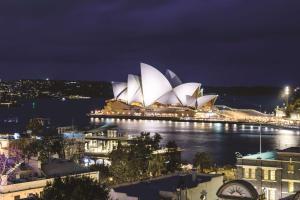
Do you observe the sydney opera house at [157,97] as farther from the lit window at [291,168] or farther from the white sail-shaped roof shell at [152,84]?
the lit window at [291,168]

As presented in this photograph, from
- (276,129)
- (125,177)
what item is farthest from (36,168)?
(276,129)

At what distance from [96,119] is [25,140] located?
7686 centimetres

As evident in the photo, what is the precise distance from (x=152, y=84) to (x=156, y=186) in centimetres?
7598

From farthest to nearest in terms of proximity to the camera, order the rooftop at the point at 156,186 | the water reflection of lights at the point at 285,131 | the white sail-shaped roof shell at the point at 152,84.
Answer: the white sail-shaped roof shell at the point at 152,84, the water reflection of lights at the point at 285,131, the rooftop at the point at 156,186

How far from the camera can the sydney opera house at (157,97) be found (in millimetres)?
89438

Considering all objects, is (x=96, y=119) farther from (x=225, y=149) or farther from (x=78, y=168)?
(x=78, y=168)

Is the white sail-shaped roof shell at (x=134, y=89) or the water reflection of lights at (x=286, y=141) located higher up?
the white sail-shaped roof shell at (x=134, y=89)

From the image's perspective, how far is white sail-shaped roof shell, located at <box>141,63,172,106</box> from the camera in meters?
85.2

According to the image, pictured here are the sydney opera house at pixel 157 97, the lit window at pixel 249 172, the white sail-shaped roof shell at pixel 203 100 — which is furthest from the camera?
the white sail-shaped roof shell at pixel 203 100

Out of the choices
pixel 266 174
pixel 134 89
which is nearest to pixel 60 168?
pixel 266 174

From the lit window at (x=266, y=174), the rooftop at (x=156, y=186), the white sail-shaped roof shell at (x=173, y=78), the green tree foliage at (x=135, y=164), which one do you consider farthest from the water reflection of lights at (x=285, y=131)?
the rooftop at (x=156, y=186)

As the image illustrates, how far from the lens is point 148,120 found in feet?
351

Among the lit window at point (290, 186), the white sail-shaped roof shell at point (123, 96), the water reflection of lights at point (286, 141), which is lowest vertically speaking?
the water reflection of lights at point (286, 141)

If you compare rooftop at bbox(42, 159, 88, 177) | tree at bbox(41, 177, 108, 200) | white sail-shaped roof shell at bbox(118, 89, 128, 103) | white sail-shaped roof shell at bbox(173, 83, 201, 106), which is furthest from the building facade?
white sail-shaped roof shell at bbox(118, 89, 128, 103)
